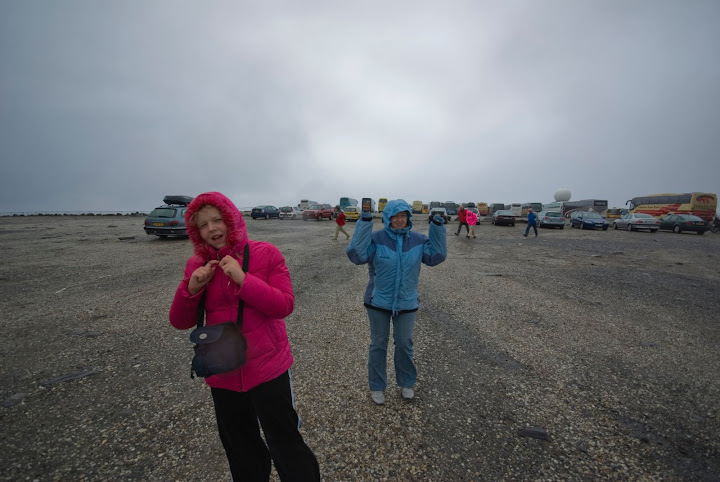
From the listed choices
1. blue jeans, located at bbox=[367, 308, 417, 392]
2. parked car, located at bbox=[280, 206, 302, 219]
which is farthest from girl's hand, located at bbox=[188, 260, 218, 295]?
parked car, located at bbox=[280, 206, 302, 219]

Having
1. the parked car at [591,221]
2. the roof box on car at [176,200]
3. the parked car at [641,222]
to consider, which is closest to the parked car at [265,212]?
the roof box on car at [176,200]

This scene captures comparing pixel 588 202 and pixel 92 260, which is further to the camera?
pixel 588 202

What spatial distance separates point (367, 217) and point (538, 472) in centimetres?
265

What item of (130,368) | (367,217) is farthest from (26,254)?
(367,217)

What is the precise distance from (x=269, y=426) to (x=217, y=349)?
24.5 inches

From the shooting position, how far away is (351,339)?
179 inches

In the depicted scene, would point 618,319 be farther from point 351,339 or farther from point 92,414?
point 92,414

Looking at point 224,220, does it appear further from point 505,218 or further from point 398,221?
point 505,218

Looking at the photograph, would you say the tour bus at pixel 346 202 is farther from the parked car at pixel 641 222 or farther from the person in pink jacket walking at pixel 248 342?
the person in pink jacket walking at pixel 248 342

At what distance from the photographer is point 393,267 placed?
2.85 meters

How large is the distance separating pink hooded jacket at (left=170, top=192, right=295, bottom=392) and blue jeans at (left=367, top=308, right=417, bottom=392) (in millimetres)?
1236

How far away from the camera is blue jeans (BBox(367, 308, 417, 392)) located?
2.91 m

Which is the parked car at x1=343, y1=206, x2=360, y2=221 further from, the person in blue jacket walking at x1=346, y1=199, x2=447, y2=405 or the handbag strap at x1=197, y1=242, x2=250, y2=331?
the handbag strap at x1=197, y1=242, x2=250, y2=331

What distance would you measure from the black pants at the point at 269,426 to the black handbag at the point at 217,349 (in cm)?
28
